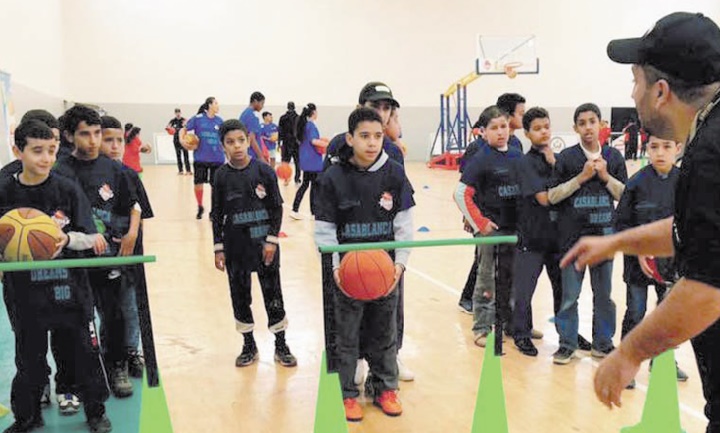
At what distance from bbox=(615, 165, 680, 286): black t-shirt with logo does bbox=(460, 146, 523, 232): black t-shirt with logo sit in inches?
33.9

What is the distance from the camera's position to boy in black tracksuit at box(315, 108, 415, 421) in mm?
3812

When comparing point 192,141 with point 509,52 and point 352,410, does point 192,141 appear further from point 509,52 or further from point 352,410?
point 509,52

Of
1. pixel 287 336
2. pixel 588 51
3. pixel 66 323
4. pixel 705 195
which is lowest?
pixel 287 336

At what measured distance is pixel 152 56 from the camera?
21422 mm

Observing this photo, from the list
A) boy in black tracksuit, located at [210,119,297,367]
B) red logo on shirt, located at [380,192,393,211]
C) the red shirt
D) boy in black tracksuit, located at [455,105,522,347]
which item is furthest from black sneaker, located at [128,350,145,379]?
the red shirt

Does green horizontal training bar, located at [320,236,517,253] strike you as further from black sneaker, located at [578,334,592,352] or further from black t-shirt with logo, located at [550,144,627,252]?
black sneaker, located at [578,334,592,352]

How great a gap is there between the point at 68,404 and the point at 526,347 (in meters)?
3.16

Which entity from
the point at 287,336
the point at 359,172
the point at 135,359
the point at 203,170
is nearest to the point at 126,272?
the point at 135,359

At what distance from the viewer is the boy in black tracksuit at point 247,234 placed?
15.0ft

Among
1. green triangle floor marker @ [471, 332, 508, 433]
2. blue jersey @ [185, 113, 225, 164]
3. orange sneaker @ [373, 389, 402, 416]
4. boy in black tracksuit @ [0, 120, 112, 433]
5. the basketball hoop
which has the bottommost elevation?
orange sneaker @ [373, 389, 402, 416]

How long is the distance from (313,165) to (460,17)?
1551cm

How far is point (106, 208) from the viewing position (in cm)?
418

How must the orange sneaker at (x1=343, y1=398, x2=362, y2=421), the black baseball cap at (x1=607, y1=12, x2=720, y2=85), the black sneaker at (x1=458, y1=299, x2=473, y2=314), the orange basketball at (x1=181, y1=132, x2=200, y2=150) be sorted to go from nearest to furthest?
the black baseball cap at (x1=607, y1=12, x2=720, y2=85) → the orange sneaker at (x1=343, y1=398, x2=362, y2=421) → the black sneaker at (x1=458, y1=299, x2=473, y2=314) → the orange basketball at (x1=181, y1=132, x2=200, y2=150)

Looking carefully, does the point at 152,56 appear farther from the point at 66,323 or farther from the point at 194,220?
the point at 66,323
